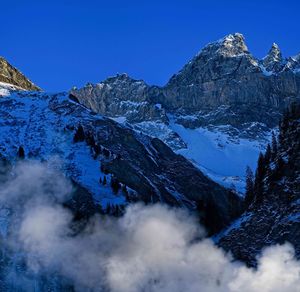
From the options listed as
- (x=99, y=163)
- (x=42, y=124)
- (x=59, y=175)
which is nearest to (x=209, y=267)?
(x=59, y=175)

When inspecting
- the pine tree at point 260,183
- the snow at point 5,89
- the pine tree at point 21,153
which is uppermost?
the snow at point 5,89

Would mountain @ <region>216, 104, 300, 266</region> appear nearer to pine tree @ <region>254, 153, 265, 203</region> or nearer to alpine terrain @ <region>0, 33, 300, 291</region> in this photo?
pine tree @ <region>254, 153, 265, 203</region>

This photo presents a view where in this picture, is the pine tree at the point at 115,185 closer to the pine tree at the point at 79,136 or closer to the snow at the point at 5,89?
the pine tree at the point at 79,136

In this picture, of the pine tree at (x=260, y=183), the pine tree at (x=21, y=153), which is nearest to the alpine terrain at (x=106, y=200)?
the pine tree at (x=21, y=153)

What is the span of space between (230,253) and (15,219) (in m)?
34.7

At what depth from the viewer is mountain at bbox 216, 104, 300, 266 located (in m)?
79.4

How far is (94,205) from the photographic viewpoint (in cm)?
11469

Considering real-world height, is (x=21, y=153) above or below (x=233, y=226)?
above

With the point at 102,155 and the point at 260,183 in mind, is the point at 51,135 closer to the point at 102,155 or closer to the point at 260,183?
the point at 102,155

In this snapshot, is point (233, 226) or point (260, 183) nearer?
point (233, 226)

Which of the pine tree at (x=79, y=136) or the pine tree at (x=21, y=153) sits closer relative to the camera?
the pine tree at (x=21, y=153)

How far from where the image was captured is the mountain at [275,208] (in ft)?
260

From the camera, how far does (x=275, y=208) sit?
84062 millimetres

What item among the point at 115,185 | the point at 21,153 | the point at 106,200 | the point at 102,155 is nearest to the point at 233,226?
the point at 106,200
